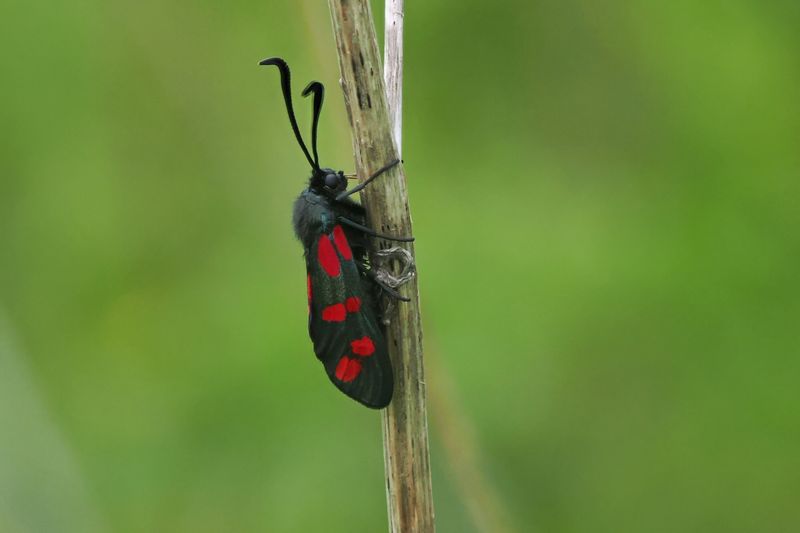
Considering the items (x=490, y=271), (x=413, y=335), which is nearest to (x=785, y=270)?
(x=490, y=271)

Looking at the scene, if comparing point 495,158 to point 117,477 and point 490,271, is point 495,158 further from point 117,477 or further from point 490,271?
point 117,477

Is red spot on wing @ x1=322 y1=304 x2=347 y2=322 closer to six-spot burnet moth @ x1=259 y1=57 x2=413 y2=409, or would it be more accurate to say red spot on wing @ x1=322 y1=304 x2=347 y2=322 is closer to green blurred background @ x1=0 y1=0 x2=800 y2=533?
six-spot burnet moth @ x1=259 y1=57 x2=413 y2=409

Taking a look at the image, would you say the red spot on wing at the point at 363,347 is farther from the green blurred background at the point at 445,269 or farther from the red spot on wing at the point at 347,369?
the green blurred background at the point at 445,269

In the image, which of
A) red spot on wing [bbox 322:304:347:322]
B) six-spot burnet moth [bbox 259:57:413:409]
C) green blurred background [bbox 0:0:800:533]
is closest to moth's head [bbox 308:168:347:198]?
six-spot burnet moth [bbox 259:57:413:409]

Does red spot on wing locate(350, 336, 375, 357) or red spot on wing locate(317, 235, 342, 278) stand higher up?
red spot on wing locate(317, 235, 342, 278)

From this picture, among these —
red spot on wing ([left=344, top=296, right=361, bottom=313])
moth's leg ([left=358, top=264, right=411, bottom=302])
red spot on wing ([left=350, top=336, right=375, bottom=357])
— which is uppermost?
moth's leg ([left=358, top=264, right=411, bottom=302])

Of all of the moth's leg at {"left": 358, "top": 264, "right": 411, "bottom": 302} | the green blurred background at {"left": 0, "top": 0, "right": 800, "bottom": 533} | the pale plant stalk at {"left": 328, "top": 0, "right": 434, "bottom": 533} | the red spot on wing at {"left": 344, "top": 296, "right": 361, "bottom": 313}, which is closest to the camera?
the pale plant stalk at {"left": 328, "top": 0, "right": 434, "bottom": 533}

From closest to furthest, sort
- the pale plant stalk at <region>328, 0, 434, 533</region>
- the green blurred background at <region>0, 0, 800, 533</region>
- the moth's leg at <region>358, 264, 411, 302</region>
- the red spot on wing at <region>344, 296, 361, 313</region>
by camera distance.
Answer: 1. the pale plant stalk at <region>328, 0, 434, 533</region>
2. the moth's leg at <region>358, 264, 411, 302</region>
3. the red spot on wing at <region>344, 296, 361, 313</region>
4. the green blurred background at <region>0, 0, 800, 533</region>

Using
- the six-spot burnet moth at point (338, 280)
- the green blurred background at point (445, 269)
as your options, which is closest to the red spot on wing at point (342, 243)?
the six-spot burnet moth at point (338, 280)
